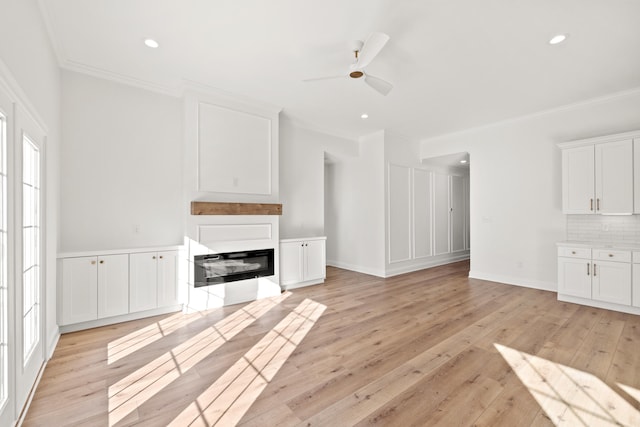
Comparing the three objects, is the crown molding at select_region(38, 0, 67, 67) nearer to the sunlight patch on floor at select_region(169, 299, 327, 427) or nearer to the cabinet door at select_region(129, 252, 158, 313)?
the cabinet door at select_region(129, 252, 158, 313)

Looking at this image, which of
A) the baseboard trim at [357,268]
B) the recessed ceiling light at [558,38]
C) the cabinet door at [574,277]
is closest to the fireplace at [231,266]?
the baseboard trim at [357,268]

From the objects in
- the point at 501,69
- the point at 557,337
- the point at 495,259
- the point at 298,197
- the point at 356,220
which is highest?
the point at 501,69

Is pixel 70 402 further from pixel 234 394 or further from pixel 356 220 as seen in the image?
pixel 356 220

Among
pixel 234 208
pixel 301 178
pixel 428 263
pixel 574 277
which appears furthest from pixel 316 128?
pixel 574 277

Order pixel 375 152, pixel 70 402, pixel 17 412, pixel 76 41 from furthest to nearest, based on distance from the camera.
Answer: pixel 375 152, pixel 76 41, pixel 70 402, pixel 17 412

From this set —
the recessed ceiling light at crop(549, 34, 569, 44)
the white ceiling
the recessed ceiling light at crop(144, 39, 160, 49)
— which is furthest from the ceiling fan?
the recessed ceiling light at crop(144, 39, 160, 49)

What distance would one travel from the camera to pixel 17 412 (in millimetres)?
1739

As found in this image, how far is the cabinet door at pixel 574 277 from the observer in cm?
399

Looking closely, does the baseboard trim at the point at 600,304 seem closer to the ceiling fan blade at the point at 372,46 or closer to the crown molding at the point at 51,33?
the ceiling fan blade at the point at 372,46

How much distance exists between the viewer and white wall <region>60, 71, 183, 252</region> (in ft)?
10.9

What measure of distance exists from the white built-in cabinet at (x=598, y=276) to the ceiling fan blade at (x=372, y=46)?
3954 millimetres

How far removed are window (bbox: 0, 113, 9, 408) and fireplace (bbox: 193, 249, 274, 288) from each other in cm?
216

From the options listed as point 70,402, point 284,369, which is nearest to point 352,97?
point 284,369

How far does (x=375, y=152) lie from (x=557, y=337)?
4235mm
